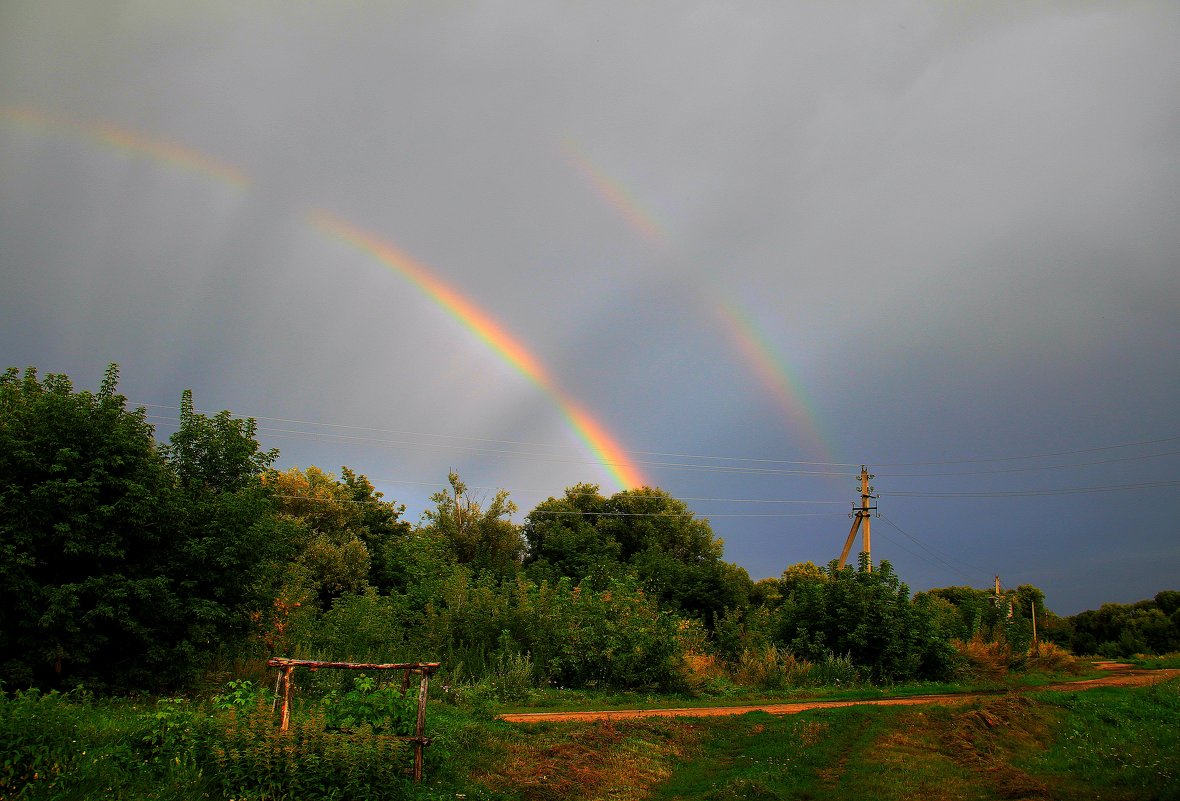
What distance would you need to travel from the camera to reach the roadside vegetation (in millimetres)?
10078

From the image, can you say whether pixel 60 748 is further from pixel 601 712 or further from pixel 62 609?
pixel 601 712

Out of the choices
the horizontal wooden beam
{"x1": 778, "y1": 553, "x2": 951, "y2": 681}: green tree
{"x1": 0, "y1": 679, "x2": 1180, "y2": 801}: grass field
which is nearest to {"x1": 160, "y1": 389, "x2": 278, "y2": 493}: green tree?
{"x1": 0, "y1": 679, "x2": 1180, "y2": 801}: grass field

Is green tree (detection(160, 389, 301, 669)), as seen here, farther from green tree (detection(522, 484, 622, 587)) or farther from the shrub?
the shrub

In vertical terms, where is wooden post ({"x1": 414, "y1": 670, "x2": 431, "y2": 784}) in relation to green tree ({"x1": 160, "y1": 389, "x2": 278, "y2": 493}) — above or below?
below

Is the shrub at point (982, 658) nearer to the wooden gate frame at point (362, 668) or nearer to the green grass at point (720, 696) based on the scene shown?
the green grass at point (720, 696)

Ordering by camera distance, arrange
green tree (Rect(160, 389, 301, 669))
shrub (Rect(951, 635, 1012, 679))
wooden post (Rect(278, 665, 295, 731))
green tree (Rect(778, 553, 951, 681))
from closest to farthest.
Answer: wooden post (Rect(278, 665, 295, 731)), green tree (Rect(160, 389, 301, 669)), green tree (Rect(778, 553, 951, 681)), shrub (Rect(951, 635, 1012, 679))

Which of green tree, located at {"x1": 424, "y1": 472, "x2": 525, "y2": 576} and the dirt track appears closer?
the dirt track

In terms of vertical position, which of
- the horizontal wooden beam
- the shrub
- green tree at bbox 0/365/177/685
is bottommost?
the shrub

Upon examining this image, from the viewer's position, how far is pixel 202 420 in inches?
862

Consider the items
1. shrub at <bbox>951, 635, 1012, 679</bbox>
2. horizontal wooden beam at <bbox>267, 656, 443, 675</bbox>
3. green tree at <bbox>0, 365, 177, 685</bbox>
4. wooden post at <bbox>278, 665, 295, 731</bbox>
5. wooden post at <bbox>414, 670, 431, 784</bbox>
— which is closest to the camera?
wooden post at <bbox>278, 665, 295, 731</bbox>

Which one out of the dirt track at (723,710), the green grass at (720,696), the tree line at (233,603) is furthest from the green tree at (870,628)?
the dirt track at (723,710)

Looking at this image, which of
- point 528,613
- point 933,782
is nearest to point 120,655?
point 528,613

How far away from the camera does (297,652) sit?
69.7ft

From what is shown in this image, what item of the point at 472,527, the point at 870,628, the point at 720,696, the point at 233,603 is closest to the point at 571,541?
the point at 472,527
